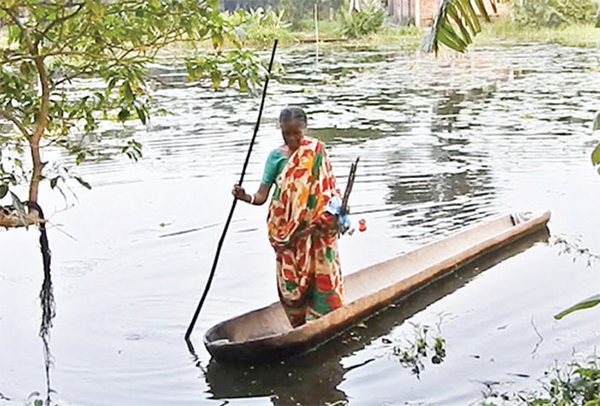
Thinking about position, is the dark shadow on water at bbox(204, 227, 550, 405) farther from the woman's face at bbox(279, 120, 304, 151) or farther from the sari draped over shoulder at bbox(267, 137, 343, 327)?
the woman's face at bbox(279, 120, 304, 151)

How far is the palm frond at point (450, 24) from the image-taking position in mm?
3615

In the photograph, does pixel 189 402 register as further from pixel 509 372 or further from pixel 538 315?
pixel 538 315

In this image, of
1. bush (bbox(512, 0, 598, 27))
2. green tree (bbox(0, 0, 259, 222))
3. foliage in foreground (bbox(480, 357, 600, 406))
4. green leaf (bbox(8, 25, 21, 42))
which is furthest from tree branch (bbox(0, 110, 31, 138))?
bush (bbox(512, 0, 598, 27))

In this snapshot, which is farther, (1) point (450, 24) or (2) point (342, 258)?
(2) point (342, 258)

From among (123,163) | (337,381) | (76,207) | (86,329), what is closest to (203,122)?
(123,163)

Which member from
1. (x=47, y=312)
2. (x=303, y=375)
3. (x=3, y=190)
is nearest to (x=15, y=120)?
(x=3, y=190)

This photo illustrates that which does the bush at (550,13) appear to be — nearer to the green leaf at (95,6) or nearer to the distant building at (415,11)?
the distant building at (415,11)

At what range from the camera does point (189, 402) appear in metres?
4.57

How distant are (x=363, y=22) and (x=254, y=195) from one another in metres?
24.5

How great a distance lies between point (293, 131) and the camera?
15.0 feet

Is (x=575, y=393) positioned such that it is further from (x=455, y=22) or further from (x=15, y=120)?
(x=15, y=120)

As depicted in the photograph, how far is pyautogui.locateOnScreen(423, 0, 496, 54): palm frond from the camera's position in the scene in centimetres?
362

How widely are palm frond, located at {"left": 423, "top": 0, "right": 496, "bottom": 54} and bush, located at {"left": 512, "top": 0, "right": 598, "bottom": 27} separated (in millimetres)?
22236

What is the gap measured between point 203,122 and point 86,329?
25.1 ft
